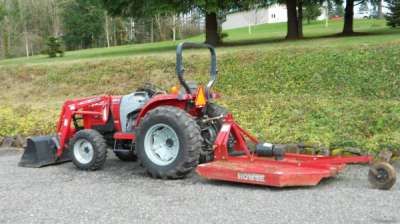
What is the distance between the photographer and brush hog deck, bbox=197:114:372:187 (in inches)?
301

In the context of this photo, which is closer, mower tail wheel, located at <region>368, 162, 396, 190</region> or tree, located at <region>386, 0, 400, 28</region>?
mower tail wheel, located at <region>368, 162, 396, 190</region>

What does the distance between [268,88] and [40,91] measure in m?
7.07

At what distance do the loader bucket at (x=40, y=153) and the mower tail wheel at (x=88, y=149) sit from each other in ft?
2.38

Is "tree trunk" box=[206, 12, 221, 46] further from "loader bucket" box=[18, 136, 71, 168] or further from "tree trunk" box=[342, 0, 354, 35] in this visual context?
"loader bucket" box=[18, 136, 71, 168]

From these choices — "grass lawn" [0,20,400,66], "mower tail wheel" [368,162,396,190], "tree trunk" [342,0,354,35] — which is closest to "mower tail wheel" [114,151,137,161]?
"mower tail wheel" [368,162,396,190]

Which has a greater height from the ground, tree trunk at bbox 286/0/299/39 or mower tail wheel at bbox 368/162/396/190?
tree trunk at bbox 286/0/299/39

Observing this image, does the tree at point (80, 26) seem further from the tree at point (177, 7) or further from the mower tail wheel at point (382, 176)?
the mower tail wheel at point (382, 176)

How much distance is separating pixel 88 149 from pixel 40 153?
3.42 feet

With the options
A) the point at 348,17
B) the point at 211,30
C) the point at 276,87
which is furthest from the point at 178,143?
the point at 348,17

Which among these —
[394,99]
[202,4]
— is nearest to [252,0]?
[202,4]

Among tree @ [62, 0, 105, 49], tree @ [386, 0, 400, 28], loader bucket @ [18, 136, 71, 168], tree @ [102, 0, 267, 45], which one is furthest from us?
tree @ [62, 0, 105, 49]

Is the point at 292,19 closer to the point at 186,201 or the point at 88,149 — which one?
the point at 88,149

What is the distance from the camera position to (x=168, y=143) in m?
8.81

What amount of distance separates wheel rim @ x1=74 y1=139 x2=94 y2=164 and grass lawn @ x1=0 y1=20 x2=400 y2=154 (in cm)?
291
